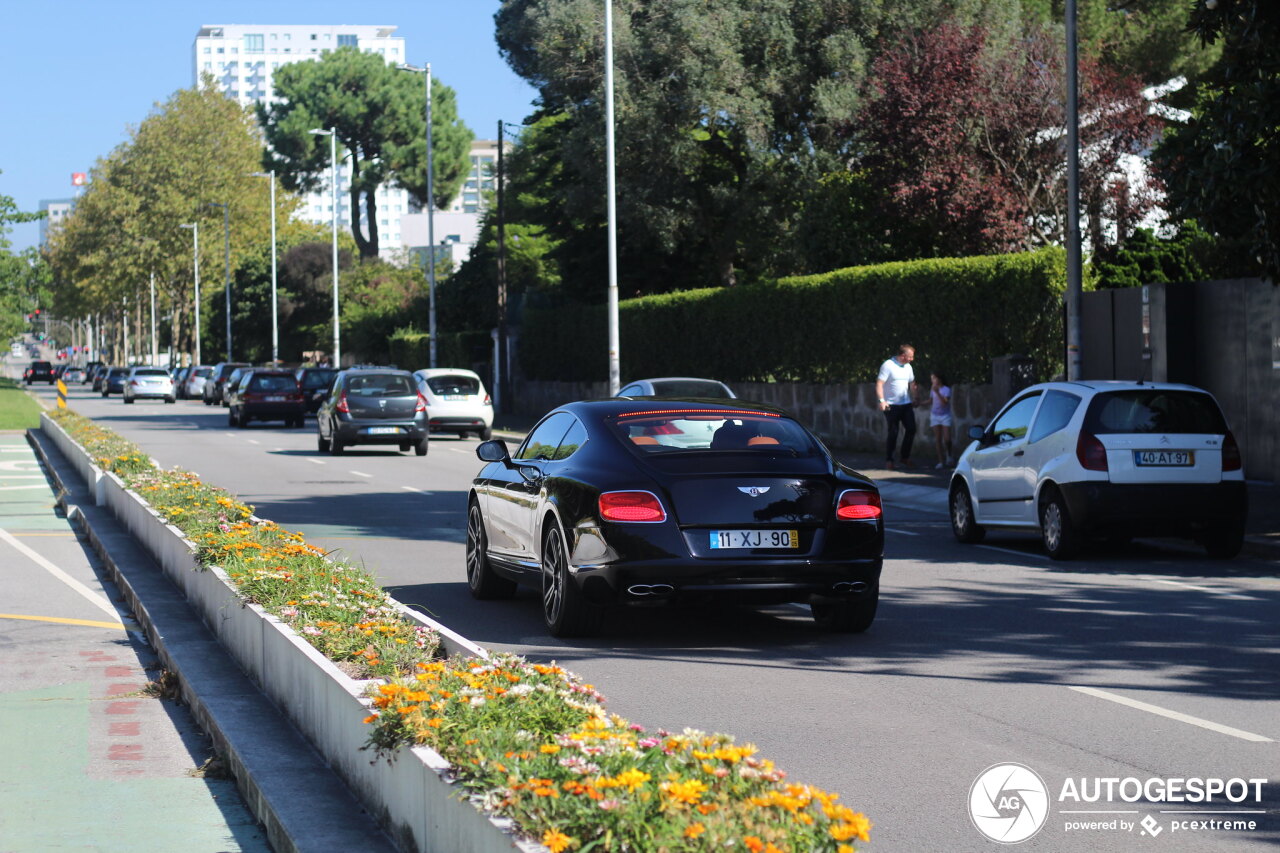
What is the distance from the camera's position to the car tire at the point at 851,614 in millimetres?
10414

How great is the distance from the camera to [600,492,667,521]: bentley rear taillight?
976cm

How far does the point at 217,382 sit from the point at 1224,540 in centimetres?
5802

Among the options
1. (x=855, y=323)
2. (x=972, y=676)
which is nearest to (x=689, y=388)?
(x=855, y=323)

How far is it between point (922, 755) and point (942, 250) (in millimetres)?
26535

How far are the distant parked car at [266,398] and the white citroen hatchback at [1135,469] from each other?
32.3 metres

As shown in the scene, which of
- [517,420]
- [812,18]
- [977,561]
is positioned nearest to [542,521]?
[977,561]

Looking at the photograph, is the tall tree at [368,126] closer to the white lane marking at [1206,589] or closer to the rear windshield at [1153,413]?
the rear windshield at [1153,413]

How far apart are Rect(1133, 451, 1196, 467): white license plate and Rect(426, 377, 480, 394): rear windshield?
79.5 feet

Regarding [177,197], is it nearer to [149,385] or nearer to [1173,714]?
[149,385]

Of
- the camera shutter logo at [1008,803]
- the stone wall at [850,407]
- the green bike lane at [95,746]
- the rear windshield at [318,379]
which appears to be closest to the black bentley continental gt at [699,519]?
the green bike lane at [95,746]

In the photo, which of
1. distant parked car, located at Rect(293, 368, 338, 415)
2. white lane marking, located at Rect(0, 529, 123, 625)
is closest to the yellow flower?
white lane marking, located at Rect(0, 529, 123, 625)

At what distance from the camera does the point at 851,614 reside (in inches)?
415

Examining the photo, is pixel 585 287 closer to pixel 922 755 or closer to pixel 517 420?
pixel 517 420

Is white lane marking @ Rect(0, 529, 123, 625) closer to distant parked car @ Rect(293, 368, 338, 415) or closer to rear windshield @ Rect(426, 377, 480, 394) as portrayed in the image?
rear windshield @ Rect(426, 377, 480, 394)
